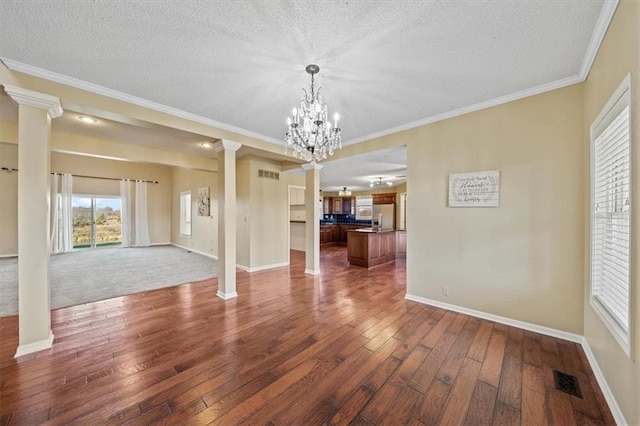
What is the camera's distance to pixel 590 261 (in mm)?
2229

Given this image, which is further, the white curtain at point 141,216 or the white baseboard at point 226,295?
the white curtain at point 141,216

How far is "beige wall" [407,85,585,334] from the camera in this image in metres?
2.52

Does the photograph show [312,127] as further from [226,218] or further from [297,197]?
[297,197]

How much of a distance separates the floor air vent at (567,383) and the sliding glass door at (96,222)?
36.8 ft

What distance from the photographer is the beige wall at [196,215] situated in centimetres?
701

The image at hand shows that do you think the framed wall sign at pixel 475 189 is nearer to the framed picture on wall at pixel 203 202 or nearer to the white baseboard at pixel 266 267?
the white baseboard at pixel 266 267

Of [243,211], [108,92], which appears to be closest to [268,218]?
[243,211]

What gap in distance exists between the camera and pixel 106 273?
A: 16.8 ft

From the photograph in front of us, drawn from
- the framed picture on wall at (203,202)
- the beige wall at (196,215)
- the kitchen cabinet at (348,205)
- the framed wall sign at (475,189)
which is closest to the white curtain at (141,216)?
the beige wall at (196,215)

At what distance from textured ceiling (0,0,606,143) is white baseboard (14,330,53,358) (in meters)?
2.59

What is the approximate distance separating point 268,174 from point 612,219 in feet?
17.8

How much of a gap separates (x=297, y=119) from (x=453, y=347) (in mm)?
2770

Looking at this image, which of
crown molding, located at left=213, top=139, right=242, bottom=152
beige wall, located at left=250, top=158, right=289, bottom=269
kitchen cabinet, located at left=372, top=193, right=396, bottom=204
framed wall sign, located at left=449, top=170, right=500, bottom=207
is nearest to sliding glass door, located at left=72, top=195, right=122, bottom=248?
beige wall, located at left=250, top=158, right=289, bottom=269

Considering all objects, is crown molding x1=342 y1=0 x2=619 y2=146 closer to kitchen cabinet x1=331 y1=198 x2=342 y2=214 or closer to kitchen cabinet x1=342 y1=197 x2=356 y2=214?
kitchen cabinet x1=342 y1=197 x2=356 y2=214
